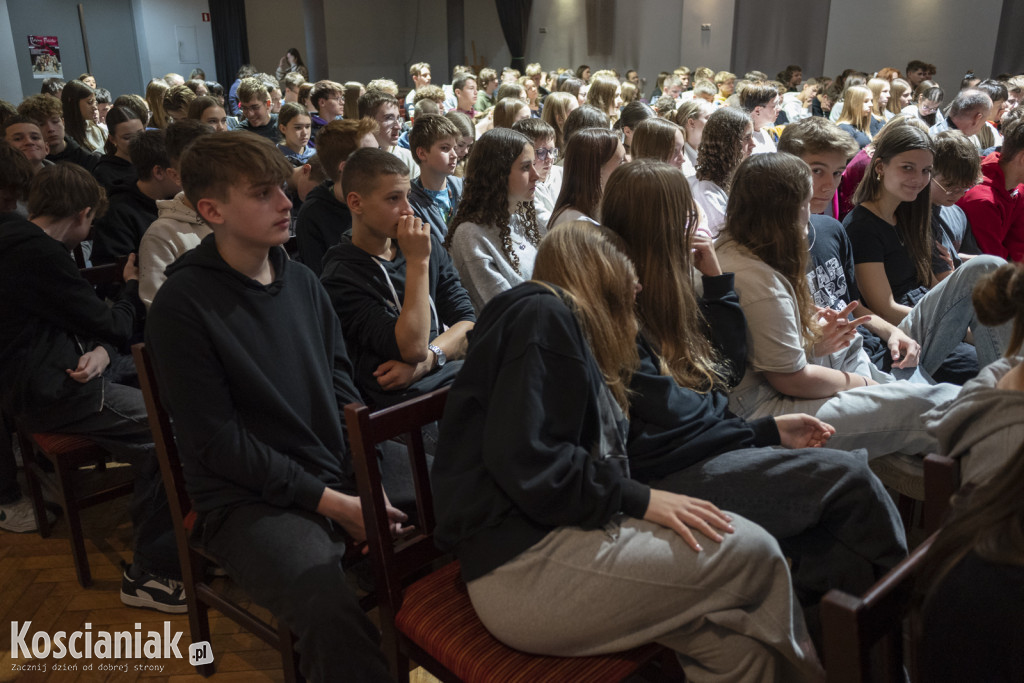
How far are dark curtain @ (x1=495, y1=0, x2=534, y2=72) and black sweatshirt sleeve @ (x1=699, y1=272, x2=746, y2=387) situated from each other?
51.7 feet

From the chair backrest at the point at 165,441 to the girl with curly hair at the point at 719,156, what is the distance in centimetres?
234

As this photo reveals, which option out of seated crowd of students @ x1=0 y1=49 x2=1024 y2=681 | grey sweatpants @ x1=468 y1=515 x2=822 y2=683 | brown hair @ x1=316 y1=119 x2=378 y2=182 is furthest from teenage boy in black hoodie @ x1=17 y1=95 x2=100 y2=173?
grey sweatpants @ x1=468 y1=515 x2=822 y2=683

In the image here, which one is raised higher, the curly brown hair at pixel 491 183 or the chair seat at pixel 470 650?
the curly brown hair at pixel 491 183

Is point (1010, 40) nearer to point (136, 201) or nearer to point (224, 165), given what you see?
point (136, 201)

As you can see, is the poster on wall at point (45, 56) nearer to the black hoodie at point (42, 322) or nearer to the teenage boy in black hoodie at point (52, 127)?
the teenage boy in black hoodie at point (52, 127)

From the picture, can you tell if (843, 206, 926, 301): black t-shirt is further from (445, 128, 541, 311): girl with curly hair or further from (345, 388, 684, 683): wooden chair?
(345, 388, 684, 683): wooden chair

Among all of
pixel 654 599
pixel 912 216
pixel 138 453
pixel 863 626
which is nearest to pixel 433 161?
pixel 138 453

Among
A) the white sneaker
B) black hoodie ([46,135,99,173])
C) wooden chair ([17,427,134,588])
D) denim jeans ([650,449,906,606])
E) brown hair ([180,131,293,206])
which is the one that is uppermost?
brown hair ([180,131,293,206])

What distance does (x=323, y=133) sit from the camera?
3143mm

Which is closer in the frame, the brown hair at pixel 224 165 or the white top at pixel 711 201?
the brown hair at pixel 224 165

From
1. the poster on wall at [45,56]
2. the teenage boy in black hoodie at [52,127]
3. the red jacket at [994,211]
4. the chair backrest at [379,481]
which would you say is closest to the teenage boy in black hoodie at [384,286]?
the chair backrest at [379,481]

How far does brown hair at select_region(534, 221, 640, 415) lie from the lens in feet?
4.74

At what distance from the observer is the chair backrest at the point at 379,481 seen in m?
1.44

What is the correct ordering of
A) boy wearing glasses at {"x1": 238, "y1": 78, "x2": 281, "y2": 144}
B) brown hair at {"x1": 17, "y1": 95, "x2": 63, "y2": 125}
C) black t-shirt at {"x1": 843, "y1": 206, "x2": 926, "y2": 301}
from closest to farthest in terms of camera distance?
1. black t-shirt at {"x1": 843, "y1": 206, "x2": 926, "y2": 301}
2. brown hair at {"x1": 17, "y1": 95, "x2": 63, "y2": 125}
3. boy wearing glasses at {"x1": 238, "y1": 78, "x2": 281, "y2": 144}
